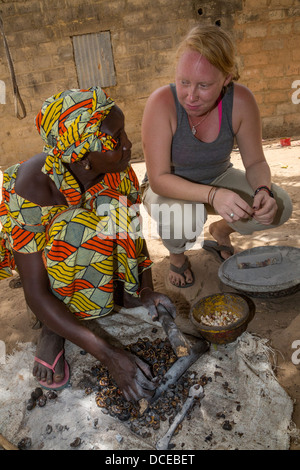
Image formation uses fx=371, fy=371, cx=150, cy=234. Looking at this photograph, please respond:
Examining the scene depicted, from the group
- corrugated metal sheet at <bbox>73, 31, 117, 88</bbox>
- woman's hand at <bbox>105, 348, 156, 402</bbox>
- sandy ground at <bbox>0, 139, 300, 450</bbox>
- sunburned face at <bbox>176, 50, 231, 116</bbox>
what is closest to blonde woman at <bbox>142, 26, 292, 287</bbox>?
sunburned face at <bbox>176, 50, 231, 116</bbox>

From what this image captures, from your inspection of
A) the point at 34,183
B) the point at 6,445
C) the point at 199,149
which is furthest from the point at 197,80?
the point at 6,445

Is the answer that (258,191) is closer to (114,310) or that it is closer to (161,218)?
(161,218)

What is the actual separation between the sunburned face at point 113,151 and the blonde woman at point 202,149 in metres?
0.53

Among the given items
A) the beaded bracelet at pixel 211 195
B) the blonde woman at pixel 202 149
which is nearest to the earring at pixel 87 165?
the blonde woman at pixel 202 149

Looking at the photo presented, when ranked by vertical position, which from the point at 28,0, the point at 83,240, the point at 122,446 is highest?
the point at 28,0

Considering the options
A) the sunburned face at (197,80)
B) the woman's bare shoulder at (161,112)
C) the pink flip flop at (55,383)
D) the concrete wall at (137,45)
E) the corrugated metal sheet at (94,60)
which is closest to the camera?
the pink flip flop at (55,383)

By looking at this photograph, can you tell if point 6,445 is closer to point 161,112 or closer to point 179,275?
point 179,275

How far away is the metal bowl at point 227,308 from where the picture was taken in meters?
1.99

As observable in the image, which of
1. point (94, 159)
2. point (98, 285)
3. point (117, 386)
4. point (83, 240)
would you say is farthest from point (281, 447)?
point (94, 159)

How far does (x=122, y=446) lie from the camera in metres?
1.65

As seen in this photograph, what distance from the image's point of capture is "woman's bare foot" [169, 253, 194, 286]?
2811mm

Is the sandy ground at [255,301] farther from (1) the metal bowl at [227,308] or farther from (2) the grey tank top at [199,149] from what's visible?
(2) the grey tank top at [199,149]

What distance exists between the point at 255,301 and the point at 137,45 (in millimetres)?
6038

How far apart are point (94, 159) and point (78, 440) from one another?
4.36 ft
